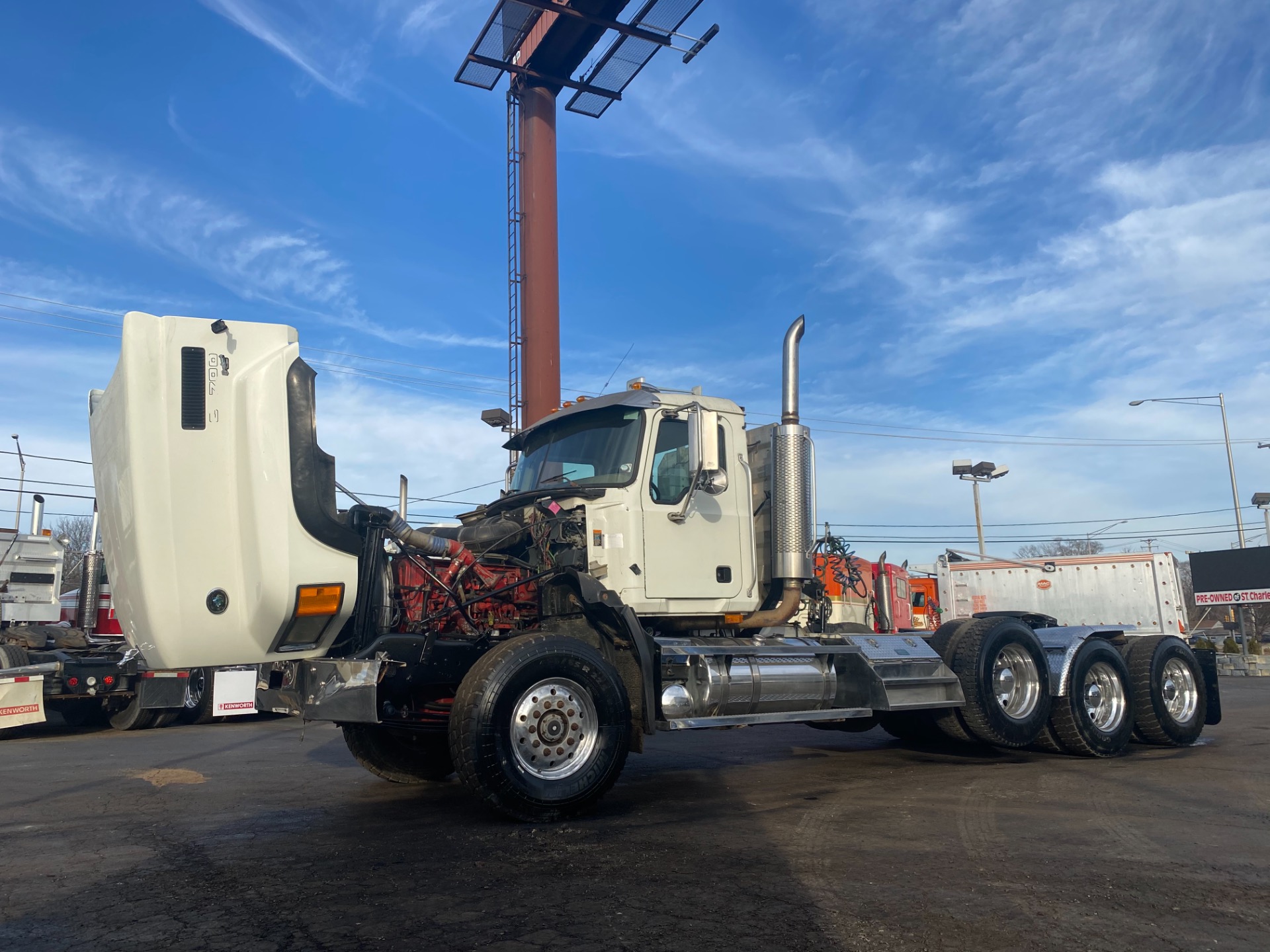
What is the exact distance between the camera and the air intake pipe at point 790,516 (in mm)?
8117

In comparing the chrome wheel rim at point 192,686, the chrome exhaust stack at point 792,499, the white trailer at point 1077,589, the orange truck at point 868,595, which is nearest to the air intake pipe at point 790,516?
the chrome exhaust stack at point 792,499

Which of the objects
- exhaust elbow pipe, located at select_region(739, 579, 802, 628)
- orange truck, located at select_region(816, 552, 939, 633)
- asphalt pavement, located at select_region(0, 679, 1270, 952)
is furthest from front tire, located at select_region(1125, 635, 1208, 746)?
exhaust elbow pipe, located at select_region(739, 579, 802, 628)

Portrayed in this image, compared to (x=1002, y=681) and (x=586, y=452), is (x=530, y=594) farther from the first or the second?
(x=1002, y=681)

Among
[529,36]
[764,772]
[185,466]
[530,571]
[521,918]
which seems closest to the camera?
[521,918]

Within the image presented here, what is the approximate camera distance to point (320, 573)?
593cm

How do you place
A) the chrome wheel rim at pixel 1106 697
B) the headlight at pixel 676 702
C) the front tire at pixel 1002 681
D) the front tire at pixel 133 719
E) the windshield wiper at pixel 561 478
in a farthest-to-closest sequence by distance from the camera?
the front tire at pixel 133 719 → the chrome wheel rim at pixel 1106 697 → the front tire at pixel 1002 681 → the windshield wiper at pixel 561 478 → the headlight at pixel 676 702

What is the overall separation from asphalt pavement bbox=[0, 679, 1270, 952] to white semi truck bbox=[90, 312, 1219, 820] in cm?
56

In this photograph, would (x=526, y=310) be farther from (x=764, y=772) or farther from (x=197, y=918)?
(x=197, y=918)

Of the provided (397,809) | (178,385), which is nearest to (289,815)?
(397,809)

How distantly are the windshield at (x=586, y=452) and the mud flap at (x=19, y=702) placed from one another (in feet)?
20.0

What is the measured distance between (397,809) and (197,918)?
2.76 metres

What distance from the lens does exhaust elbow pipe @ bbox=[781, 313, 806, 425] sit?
8.27 metres

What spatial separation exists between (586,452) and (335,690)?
109 inches

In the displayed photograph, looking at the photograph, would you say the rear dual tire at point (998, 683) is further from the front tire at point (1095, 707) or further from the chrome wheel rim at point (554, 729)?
the chrome wheel rim at point (554, 729)
